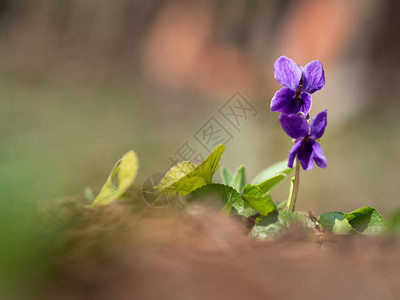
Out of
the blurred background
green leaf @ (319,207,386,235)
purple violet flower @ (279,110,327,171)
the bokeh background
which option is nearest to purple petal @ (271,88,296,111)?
purple violet flower @ (279,110,327,171)

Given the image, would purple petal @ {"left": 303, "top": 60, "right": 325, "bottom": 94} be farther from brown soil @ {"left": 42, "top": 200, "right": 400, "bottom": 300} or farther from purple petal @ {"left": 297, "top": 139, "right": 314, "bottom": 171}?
brown soil @ {"left": 42, "top": 200, "right": 400, "bottom": 300}

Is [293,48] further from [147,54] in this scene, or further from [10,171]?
[10,171]

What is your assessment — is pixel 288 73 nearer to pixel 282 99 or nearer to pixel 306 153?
pixel 282 99

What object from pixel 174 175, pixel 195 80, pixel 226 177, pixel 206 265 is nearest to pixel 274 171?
pixel 226 177

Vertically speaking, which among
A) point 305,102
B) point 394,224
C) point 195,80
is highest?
point 195,80

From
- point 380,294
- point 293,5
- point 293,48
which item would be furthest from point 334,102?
point 380,294
